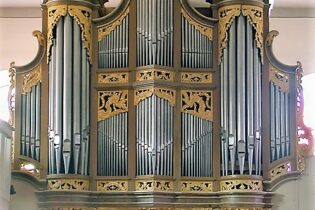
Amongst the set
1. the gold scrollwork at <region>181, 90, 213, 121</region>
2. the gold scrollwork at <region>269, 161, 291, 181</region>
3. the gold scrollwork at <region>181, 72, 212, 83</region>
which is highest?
the gold scrollwork at <region>181, 72, 212, 83</region>

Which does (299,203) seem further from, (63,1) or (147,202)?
(63,1)

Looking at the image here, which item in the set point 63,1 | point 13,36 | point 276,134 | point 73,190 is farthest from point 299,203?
point 13,36

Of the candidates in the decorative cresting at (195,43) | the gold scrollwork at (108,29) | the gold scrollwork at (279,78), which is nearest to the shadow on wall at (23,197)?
the gold scrollwork at (108,29)

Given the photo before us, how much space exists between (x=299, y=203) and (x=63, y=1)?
4387 millimetres

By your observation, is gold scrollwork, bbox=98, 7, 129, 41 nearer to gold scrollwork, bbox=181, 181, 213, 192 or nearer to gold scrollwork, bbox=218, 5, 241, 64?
gold scrollwork, bbox=218, 5, 241, 64

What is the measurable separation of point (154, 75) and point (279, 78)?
1839 mm

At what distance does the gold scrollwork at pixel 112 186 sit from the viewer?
1279cm

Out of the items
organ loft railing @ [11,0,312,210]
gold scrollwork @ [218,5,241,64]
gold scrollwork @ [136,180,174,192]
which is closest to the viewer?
gold scrollwork @ [136,180,174,192]

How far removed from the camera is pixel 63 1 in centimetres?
1321

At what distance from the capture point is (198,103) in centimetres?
1305

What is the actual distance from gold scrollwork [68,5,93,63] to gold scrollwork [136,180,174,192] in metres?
1.94

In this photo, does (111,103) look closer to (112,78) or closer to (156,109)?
(112,78)

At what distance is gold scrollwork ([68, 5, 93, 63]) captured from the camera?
13.2 meters

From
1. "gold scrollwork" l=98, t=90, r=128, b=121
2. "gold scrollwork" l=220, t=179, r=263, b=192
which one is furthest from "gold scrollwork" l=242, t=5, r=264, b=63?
"gold scrollwork" l=98, t=90, r=128, b=121
